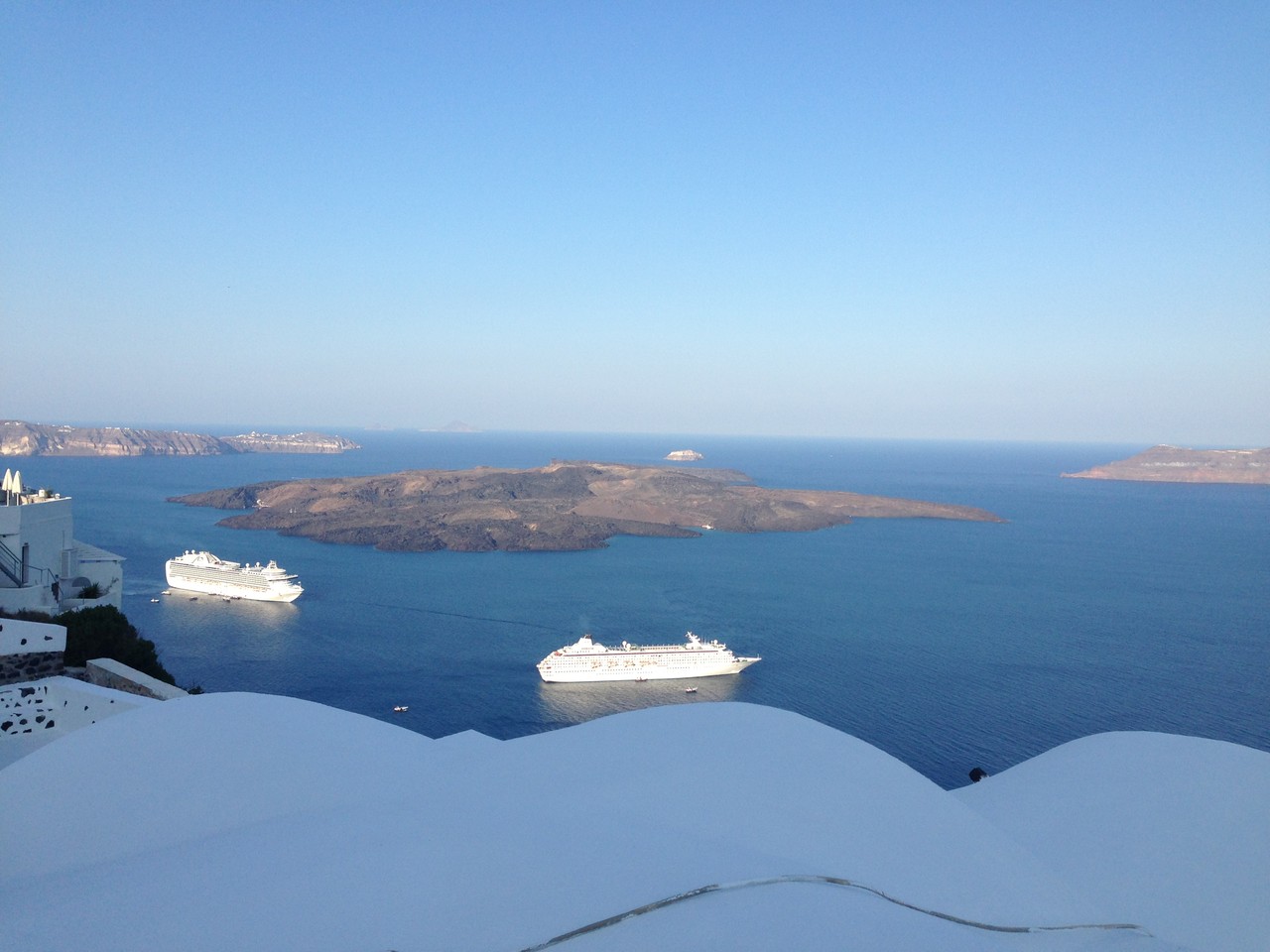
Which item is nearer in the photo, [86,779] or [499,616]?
[86,779]

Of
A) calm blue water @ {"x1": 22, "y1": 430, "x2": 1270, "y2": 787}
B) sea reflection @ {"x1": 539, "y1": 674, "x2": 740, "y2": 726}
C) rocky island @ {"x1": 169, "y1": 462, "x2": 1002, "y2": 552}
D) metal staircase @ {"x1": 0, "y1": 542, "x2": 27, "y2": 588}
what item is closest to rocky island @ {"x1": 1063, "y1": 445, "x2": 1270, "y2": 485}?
calm blue water @ {"x1": 22, "y1": 430, "x2": 1270, "y2": 787}

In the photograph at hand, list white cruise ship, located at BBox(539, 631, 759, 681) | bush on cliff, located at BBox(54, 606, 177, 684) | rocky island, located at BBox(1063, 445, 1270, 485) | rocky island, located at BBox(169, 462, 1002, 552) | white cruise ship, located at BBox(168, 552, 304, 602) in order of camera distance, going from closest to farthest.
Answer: bush on cliff, located at BBox(54, 606, 177, 684), white cruise ship, located at BBox(539, 631, 759, 681), white cruise ship, located at BBox(168, 552, 304, 602), rocky island, located at BBox(169, 462, 1002, 552), rocky island, located at BBox(1063, 445, 1270, 485)

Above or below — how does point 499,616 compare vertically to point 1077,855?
below

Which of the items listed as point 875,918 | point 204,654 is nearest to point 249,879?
point 875,918

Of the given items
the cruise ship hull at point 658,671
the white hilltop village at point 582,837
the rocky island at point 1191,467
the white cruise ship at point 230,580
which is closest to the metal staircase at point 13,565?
the white hilltop village at point 582,837

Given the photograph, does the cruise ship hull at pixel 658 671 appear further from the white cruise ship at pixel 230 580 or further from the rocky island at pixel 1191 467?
the rocky island at pixel 1191 467

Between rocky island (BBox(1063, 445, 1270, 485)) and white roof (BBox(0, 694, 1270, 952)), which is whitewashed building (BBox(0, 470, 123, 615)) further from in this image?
rocky island (BBox(1063, 445, 1270, 485))

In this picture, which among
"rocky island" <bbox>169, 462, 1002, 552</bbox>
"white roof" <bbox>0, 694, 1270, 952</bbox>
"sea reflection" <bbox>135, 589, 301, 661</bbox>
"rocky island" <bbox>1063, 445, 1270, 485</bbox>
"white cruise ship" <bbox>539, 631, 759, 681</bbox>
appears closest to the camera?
"white roof" <bbox>0, 694, 1270, 952</bbox>

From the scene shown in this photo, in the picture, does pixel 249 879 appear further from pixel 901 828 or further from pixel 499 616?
pixel 499 616
